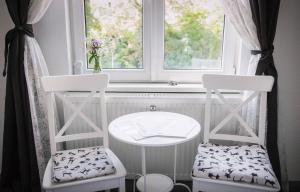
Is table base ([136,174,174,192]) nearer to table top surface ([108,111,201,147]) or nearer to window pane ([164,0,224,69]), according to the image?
table top surface ([108,111,201,147])

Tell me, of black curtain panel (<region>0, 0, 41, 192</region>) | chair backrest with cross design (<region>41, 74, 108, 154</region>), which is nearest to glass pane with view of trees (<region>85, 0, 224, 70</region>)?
chair backrest with cross design (<region>41, 74, 108, 154</region>)

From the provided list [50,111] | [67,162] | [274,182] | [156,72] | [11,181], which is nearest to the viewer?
[274,182]

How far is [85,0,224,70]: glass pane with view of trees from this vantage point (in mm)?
2359

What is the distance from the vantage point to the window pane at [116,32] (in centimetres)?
237

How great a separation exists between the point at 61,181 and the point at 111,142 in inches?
29.1


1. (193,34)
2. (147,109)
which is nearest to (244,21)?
(193,34)

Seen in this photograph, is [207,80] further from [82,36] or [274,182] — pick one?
[82,36]

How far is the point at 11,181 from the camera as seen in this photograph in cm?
232

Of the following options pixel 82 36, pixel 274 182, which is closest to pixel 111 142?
pixel 82 36

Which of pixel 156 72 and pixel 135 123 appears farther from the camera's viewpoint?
pixel 156 72

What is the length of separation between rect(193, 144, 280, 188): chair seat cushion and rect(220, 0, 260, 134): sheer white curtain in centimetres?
30

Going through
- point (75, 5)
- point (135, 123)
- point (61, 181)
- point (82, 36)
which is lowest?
point (61, 181)

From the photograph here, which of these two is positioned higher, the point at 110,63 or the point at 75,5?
the point at 75,5

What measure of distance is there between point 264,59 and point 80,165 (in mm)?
1393
